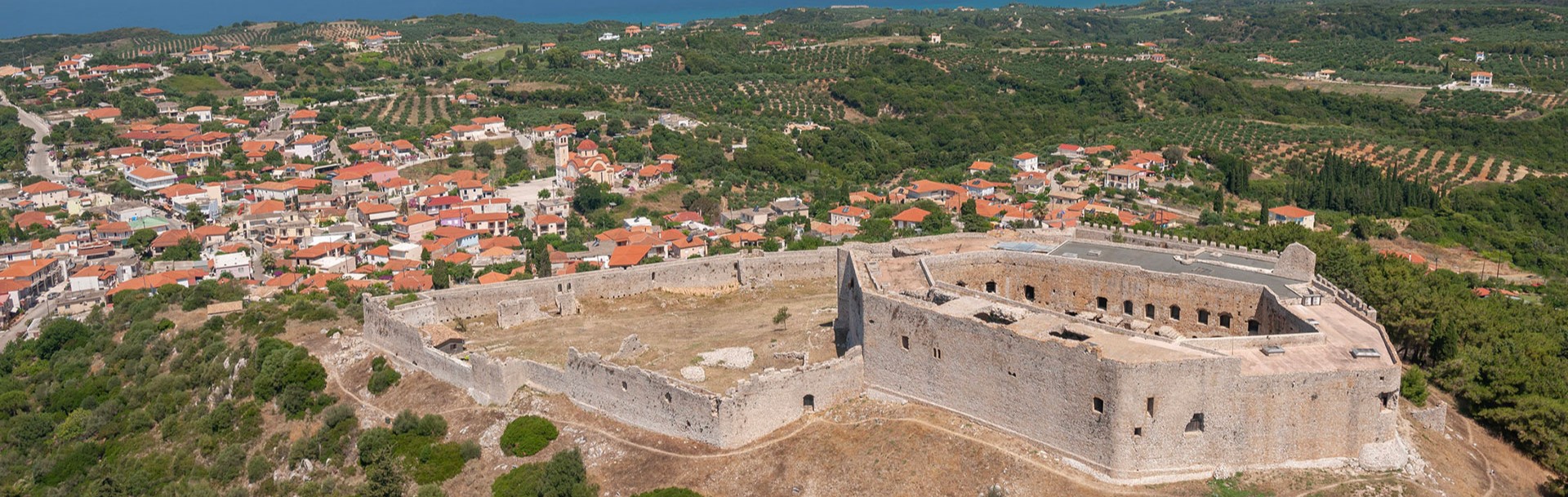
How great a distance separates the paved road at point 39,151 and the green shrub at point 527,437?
70.1 m

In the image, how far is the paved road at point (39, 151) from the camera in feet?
274

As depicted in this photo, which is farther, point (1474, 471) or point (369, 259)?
point (369, 259)

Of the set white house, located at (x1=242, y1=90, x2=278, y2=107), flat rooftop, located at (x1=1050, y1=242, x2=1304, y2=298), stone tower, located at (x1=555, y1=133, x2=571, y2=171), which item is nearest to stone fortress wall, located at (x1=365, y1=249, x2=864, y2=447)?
flat rooftop, located at (x1=1050, y1=242, x2=1304, y2=298)

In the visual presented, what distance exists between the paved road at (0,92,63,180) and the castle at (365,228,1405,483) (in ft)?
206

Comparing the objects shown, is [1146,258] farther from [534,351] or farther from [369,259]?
[369,259]

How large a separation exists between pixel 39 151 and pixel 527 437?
80.3m

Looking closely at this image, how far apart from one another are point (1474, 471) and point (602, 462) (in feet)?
60.6

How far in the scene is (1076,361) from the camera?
22.9 meters

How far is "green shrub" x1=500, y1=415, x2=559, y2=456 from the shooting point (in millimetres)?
26984

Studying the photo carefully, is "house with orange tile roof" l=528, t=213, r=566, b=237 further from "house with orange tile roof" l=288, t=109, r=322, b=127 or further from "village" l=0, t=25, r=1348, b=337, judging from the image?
"house with orange tile roof" l=288, t=109, r=322, b=127

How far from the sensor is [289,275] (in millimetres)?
54312

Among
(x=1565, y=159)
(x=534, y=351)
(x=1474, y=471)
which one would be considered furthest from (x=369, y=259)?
(x=1565, y=159)

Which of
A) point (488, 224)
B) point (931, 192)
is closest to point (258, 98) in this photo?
point (488, 224)

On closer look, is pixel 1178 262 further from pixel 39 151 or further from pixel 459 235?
pixel 39 151
